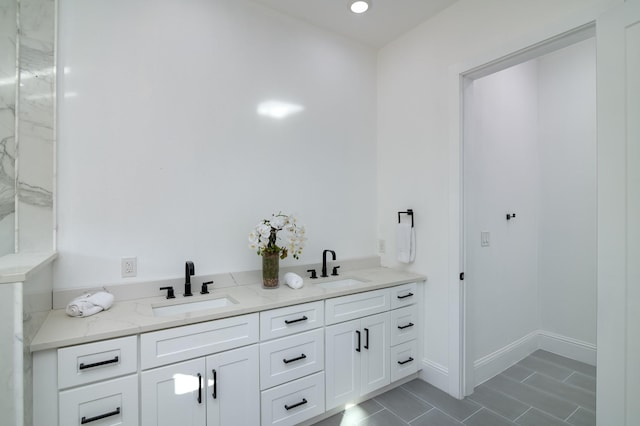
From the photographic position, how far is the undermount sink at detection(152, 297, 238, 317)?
1.79 metres

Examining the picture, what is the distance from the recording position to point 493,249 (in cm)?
265

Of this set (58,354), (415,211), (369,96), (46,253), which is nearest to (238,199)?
(46,253)

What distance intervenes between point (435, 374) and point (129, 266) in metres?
2.30

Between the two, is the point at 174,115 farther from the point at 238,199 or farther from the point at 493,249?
the point at 493,249

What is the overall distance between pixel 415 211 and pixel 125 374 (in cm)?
218

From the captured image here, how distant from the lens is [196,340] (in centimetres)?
154

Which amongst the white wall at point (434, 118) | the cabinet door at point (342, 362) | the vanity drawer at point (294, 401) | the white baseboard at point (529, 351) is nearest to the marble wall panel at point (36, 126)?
the vanity drawer at point (294, 401)

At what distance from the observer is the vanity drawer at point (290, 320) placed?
174 centimetres

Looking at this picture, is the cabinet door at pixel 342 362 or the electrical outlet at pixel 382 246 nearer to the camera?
the cabinet door at pixel 342 362

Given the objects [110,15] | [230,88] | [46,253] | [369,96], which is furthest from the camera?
[369,96]

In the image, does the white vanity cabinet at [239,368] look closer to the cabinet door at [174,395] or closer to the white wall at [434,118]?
the cabinet door at [174,395]

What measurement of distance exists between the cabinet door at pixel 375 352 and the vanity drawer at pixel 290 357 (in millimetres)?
359

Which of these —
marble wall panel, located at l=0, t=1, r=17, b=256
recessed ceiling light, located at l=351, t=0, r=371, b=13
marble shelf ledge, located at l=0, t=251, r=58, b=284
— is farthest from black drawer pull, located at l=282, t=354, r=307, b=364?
recessed ceiling light, located at l=351, t=0, r=371, b=13

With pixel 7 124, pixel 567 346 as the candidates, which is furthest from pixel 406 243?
pixel 7 124
